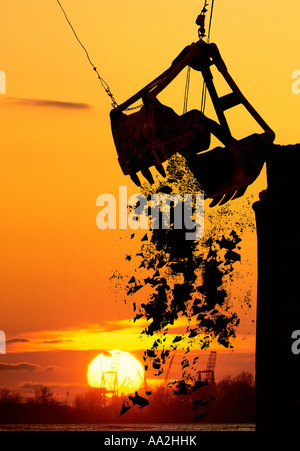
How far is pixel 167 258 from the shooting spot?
1146 inches

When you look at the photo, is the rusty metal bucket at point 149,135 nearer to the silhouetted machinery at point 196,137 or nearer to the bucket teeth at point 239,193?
the silhouetted machinery at point 196,137

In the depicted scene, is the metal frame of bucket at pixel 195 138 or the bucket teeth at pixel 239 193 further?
the bucket teeth at pixel 239 193

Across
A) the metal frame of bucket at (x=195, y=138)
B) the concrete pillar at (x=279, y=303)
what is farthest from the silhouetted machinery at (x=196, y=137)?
the concrete pillar at (x=279, y=303)

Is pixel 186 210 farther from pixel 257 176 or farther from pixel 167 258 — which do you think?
pixel 257 176

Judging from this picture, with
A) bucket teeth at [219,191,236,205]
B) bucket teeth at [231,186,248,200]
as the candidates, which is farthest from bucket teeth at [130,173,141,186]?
bucket teeth at [231,186,248,200]

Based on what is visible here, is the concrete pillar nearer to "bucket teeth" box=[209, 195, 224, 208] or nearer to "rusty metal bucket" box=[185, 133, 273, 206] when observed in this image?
"rusty metal bucket" box=[185, 133, 273, 206]

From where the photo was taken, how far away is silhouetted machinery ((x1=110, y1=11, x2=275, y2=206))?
53.6 ft

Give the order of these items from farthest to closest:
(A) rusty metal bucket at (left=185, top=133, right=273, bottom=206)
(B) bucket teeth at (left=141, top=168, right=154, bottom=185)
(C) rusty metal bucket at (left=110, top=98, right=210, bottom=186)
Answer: (A) rusty metal bucket at (left=185, top=133, right=273, bottom=206)
(B) bucket teeth at (left=141, top=168, right=154, bottom=185)
(C) rusty metal bucket at (left=110, top=98, right=210, bottom=186)

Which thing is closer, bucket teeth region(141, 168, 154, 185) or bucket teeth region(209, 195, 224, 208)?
bucket teeth region(141, 168, 154, 185)

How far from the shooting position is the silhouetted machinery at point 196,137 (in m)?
16.3

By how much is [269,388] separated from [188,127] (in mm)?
5681

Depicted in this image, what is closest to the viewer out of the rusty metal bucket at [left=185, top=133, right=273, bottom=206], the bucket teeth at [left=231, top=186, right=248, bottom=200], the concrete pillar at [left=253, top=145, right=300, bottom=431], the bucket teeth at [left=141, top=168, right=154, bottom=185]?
the concrete pillar at [left=253, top=145, right=300, bottom=431]

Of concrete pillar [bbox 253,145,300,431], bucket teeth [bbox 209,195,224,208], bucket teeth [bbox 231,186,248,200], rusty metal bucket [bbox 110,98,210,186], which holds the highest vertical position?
rusty metal bucket [bbox 110,98,210,186]
